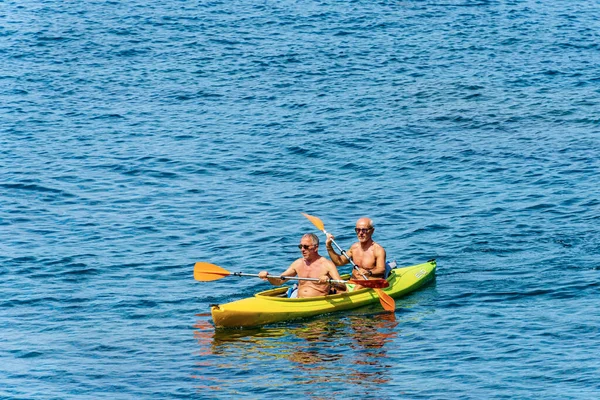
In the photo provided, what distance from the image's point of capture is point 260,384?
52.5ft

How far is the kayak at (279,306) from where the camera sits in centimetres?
1869

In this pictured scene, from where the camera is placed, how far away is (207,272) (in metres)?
20.0

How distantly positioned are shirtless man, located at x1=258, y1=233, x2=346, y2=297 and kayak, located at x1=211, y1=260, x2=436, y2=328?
32 cm

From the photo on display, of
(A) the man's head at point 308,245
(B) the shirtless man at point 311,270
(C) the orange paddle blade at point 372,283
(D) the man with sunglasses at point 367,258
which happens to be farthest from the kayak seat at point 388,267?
(A) the man's head at point 308,245

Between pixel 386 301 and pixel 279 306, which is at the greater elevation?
pixel 279 306

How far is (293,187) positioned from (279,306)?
10303 millimetres

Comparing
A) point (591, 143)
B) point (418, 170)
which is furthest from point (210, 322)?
point (591, 143)

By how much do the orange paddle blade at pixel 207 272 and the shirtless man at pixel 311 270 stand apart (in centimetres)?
104

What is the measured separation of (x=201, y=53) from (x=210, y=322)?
27.2m

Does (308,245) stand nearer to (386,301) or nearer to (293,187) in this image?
(386,301)

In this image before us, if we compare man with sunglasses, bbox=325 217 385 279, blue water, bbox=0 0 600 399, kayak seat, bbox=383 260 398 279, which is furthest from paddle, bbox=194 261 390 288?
kayak seat, bbox=383 260 398 279

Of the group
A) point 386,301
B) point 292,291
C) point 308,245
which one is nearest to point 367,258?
point 386,301

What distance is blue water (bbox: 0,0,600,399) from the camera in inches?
669

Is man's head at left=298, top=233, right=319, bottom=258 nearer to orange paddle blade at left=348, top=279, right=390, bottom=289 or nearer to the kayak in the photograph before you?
the kayak
